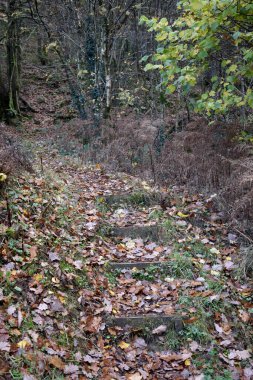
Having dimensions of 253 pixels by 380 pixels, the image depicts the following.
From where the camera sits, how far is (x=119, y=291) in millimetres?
5137

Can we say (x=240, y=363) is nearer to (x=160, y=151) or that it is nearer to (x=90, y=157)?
(x=160, y=151)

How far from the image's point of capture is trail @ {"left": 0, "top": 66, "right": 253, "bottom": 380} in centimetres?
377

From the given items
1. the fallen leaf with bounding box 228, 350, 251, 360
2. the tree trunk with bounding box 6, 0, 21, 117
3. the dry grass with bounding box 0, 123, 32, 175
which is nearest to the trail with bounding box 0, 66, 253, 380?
the fallen leaf with bounding box 228, 350, 251, 360

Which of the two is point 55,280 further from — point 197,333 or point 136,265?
point 197,333

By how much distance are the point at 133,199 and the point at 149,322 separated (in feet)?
11.0

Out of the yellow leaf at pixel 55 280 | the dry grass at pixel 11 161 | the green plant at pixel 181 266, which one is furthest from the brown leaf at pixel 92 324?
the dry grass at pixel 11 161

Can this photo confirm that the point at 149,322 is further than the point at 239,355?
Yes

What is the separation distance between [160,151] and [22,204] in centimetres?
585

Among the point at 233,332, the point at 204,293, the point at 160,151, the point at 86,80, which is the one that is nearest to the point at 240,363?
the point at 233,332

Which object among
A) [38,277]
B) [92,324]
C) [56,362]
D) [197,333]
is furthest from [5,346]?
[197,333]

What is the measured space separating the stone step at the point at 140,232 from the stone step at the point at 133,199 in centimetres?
104

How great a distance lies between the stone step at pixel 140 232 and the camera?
6359 millimetres

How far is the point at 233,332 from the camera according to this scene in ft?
14.9

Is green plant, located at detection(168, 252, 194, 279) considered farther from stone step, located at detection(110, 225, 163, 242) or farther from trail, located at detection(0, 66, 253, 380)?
stone step, located at detection(110, 225, 163, 242)
